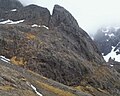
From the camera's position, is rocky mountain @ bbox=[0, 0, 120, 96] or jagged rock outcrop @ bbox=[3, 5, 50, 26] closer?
rocky mountain @ bbox=[0, 0, 120, 96]

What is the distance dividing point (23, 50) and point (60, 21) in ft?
144

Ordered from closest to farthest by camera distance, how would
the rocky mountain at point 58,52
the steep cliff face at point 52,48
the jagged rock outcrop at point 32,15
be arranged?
→ 1. the rocky mountain at point 58,52
2. the steep cliff face at point 52,48
3. the jagged rock outcrop at point 32,15

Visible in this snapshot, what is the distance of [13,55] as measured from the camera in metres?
138

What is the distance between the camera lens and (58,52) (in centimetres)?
15012

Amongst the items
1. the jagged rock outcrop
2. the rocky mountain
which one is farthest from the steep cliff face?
the jagged rock outcrop

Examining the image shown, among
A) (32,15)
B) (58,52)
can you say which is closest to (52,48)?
(58,52)

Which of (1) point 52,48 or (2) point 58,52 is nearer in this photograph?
(2) point 58,52

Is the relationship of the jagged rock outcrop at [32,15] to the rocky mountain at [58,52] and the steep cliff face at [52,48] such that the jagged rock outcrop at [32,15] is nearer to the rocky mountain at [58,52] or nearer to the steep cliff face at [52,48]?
the rocky mountain at [58,52]

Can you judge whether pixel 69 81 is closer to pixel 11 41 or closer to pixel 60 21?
pixel 11 41

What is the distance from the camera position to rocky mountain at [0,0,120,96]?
457ft

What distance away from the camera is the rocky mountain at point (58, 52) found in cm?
13925

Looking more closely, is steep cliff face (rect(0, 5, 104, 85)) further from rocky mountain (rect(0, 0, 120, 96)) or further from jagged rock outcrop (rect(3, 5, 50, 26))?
jagged rock outcrop (rect(3, 5, 50, 26))

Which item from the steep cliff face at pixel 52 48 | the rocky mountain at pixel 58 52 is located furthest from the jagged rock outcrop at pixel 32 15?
the steep cliff face at pixel 52 48

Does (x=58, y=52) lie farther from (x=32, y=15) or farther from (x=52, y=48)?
(x=32, y=15)
